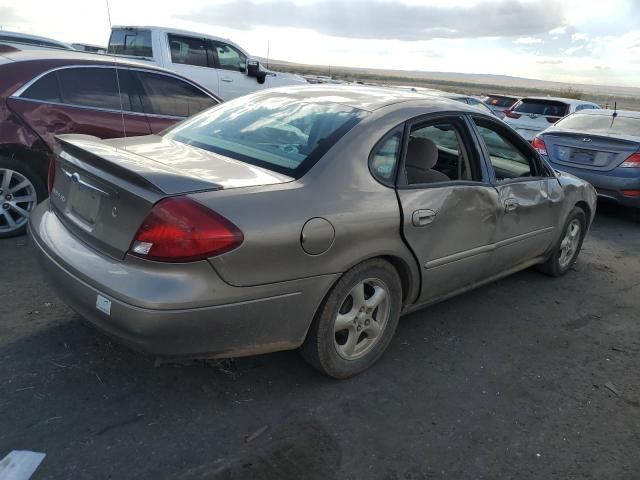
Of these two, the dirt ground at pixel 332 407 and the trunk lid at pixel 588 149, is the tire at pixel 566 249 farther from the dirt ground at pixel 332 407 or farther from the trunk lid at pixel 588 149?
the trunk lid at pixel 588 149

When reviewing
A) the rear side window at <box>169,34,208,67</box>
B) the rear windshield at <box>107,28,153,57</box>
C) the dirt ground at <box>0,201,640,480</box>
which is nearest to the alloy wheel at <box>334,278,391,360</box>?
the dirt ground at <box>0,201,640,480</box>

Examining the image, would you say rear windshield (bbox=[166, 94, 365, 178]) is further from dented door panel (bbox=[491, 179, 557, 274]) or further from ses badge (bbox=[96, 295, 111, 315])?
dented door panel (bbox=[491, 179, 557, 274])

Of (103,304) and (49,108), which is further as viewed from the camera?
(49,108)

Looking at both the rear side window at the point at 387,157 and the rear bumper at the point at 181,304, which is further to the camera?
the rear side window at the point at 387,157

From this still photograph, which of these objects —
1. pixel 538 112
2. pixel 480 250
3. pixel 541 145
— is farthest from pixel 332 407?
pixel 538 112

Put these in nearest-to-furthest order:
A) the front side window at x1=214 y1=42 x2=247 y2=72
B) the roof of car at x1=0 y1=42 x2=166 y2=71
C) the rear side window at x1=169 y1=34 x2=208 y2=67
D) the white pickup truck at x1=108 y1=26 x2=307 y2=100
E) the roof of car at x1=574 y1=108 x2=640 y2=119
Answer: the roof of car at x1=0 y1=42 x2=166 y2=71 → the roof of car at x1=574 y1=108 x2=640 y2=119 → the white pickup truck at x1=108 y1=26 x2=307 y2=100 → the rear side window at x1=169 y1=34 x2=208 y2=67 → the front side window at x1=214 y1=42 x2=247 y2=72

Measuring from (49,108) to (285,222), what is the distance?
3.52 m

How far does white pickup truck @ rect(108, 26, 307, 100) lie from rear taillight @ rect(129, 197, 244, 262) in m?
7.66

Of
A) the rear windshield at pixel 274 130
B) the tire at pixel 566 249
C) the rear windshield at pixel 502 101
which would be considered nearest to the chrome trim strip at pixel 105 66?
the rear windshield at pixel 274 130

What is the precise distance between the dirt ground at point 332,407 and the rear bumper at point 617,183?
3675 millimetres

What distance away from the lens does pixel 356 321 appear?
311 cm

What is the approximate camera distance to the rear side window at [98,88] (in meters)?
5.19

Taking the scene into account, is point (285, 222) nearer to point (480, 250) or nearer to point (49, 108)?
point (480, 250)

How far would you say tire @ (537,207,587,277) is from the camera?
4934mm
